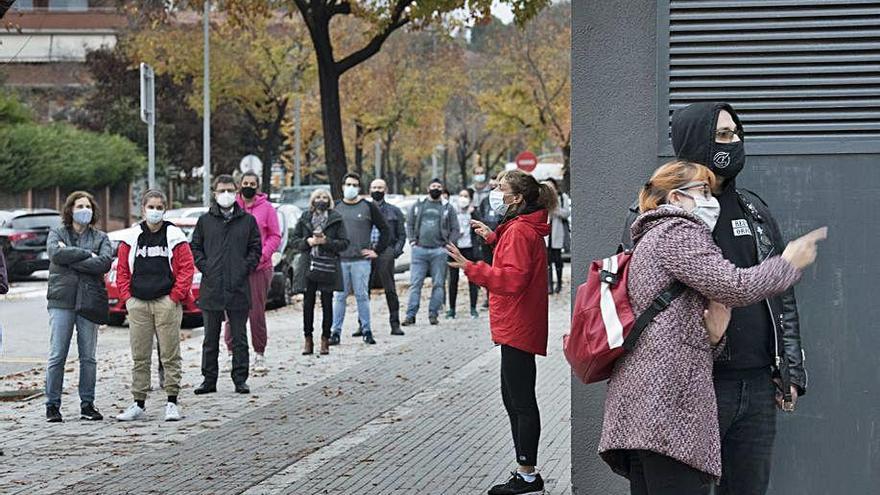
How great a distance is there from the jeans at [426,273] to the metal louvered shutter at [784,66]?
41.2 ft

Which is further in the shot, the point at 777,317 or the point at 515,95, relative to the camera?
the point at 515,95

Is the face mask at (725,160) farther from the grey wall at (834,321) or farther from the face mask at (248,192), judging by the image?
the face mask at (248,192)

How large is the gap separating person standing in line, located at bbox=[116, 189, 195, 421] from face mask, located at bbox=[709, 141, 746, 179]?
683cm

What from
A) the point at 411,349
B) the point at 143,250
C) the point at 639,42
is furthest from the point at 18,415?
the point at 639,42

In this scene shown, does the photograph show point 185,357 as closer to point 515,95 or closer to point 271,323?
point 271,323

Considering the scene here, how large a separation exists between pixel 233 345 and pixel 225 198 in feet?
4.35

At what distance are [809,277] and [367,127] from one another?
54.3m

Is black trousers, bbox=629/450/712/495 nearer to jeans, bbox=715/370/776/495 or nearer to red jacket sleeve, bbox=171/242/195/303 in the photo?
jeans, bbox=715/370/776/495

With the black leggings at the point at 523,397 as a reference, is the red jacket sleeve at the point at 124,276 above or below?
above

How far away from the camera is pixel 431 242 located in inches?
773

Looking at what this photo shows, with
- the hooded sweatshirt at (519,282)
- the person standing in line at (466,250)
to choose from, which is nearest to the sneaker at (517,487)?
the hooded sweatshirt at (519,282)

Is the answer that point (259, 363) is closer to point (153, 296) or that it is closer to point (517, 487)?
point (153, 296)

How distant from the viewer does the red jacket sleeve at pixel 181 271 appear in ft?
37.8

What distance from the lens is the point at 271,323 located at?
2036 cm
